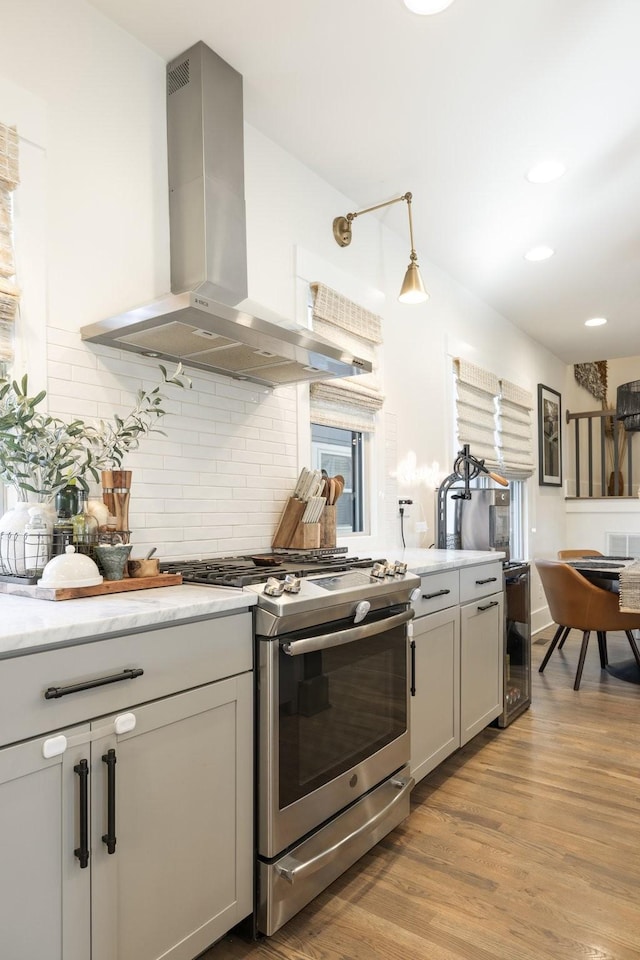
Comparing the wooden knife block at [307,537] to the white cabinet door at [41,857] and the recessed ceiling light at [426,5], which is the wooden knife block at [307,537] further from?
the recessed ceiling light at [426,5]

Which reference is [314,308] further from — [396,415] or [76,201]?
[76,201]

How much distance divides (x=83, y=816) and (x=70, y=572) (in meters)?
0.56

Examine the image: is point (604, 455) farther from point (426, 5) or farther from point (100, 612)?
point (100, 612)

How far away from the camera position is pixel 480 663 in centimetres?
295

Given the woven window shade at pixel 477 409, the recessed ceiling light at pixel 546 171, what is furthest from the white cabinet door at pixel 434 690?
the recessed ceiling light at pixel 546 171

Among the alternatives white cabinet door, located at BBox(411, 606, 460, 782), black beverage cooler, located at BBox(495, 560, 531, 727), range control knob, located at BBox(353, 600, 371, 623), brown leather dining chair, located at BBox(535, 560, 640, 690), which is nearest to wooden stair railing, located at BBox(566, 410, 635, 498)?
brown leather dining chair, located at BBox(535, 560, 640, 690)

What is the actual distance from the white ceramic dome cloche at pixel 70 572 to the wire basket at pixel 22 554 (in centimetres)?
8

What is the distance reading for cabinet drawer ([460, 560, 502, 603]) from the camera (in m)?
2.82

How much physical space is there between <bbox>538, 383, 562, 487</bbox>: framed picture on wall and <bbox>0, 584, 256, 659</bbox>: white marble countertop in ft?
17.0

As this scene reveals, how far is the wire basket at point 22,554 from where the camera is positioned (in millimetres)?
1625

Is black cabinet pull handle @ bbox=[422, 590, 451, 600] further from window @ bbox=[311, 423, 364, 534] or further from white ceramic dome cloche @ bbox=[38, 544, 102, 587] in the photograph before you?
white ceramic dome cloche @ bbox=[38, 544, 102, 587]

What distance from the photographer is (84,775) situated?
1215 millimetres

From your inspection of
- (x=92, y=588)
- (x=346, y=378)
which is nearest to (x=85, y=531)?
(x=92, y=588)

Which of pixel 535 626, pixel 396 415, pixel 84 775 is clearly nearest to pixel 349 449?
pixel 396 415
